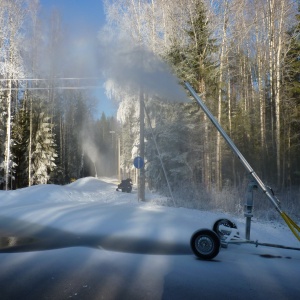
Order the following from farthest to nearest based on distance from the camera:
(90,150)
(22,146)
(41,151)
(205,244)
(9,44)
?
(90,150) → (22,146) → (41,151) → (9,44) → (205,244)

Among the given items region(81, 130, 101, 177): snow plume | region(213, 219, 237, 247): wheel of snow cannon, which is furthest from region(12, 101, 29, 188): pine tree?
region(213, 219, 237, 247): wheel of snow cannon

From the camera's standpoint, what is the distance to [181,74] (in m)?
14.9

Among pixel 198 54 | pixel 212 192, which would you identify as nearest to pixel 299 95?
pixel 198 54

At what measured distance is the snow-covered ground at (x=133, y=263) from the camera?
372cm

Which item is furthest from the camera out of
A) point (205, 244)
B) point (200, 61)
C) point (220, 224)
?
point (200, 61)

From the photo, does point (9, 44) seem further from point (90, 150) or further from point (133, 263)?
point (90, 150)

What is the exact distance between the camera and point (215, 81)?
1686 cm

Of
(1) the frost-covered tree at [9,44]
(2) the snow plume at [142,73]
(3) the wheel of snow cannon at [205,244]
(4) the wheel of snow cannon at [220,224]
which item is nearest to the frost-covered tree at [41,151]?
(1) the frost-covered tree at [9,44]

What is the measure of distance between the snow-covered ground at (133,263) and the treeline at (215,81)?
22.6 ft

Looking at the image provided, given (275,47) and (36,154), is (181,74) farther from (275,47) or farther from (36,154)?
(36,154)

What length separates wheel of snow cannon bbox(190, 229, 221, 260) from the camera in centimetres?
492

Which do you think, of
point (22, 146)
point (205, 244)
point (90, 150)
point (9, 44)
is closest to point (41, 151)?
point (22, 146)

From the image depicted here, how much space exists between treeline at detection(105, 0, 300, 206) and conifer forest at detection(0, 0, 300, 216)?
0.25ft

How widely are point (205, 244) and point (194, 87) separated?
13.0 meters
